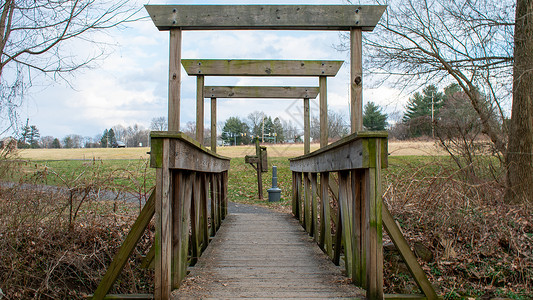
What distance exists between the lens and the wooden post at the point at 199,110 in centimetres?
707

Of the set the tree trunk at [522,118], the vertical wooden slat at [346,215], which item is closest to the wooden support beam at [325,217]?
the vertical wooden slat at [346,215]

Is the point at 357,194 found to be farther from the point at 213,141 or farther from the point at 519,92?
the point at 213,141

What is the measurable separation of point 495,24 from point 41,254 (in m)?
8.35

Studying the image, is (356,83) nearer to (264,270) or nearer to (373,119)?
(264,270)

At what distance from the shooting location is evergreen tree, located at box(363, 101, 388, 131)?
1574 inches

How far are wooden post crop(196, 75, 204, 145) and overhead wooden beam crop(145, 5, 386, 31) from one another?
9.69ft

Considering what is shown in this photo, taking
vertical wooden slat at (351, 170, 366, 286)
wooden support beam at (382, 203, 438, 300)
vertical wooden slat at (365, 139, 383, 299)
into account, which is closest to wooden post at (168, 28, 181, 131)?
vertical wooden slat at (351, 170, 366, 286)

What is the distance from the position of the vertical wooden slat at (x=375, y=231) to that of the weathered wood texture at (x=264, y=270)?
232 mm

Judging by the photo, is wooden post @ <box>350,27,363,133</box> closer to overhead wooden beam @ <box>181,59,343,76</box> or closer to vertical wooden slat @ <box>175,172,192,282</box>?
vertical wooden slat @ <box>175,172,192,282</box>

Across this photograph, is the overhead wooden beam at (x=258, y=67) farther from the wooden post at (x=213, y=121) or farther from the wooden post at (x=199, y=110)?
the wooden post at (x=213, y=121)

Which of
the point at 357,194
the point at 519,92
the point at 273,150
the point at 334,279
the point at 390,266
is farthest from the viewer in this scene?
the point at 273,150

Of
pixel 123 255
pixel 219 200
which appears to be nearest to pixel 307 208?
pixel 219 200

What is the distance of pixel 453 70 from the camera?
8.29 metres

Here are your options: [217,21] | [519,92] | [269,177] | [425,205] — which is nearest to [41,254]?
[217,21]
